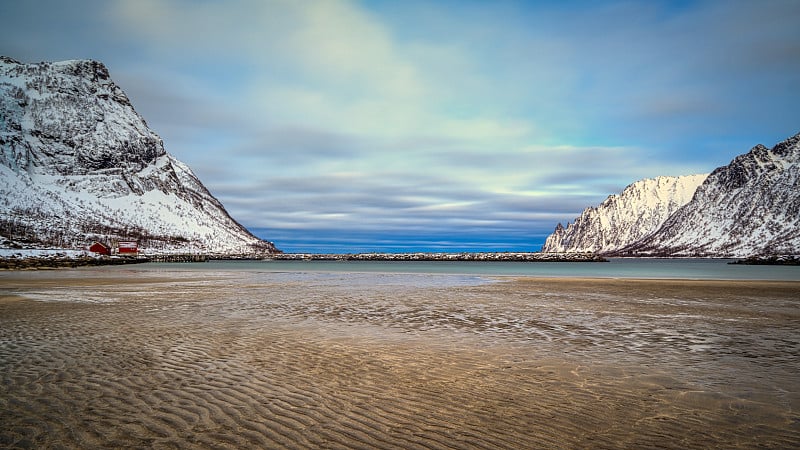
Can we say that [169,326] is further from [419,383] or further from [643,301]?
[643,301]

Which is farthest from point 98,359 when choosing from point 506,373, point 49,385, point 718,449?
point 718,449

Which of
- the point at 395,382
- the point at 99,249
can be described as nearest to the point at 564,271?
the point at 395,382

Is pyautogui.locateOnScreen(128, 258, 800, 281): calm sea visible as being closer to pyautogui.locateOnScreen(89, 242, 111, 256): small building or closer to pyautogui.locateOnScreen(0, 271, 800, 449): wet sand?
pyautogui.locateOnScreen(89, 242, 111, 256): small building

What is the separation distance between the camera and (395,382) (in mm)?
9977

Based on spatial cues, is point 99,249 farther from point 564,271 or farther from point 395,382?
point 395,382

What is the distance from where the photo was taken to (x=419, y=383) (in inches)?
390

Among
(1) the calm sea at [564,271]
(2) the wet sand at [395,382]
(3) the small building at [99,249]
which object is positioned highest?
(3) the small building at [99,249]

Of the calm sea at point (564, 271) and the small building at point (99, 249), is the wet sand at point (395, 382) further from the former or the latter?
the small building at point (99, 249)

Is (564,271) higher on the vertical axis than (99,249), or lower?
lower

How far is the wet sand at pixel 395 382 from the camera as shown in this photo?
6.88 meters

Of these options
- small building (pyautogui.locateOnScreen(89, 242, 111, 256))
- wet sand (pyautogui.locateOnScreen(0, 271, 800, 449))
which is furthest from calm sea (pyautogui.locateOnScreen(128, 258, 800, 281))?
wet sand (pyautogui.locateOnScreen(0, 271, 800, 449))

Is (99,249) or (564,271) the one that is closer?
(564,271)

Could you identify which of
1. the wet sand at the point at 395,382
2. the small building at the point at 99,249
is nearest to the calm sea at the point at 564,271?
the small building at the point at 99,249

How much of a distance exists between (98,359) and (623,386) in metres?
12.5
